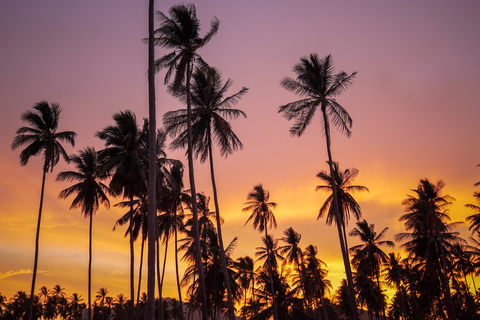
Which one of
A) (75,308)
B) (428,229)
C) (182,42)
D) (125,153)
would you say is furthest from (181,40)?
(75,308)

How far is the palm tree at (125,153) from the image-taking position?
2761 centimetres

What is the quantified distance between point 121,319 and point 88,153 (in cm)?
9037

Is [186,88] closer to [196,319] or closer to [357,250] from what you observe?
[357,250]

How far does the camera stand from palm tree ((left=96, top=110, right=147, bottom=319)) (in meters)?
27.6

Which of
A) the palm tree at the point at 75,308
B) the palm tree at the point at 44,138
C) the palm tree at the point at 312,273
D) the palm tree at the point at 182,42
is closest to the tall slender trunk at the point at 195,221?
the palm tree at the point at 182,42

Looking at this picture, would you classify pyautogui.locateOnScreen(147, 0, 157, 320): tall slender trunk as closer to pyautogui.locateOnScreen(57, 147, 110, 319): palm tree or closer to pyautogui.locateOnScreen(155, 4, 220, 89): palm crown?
pyautogui.locateOnScreen(155, 4, 220, 89): palm crown

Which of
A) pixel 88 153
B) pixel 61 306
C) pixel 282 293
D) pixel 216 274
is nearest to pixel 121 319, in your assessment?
pixel 61 306

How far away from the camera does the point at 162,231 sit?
3956cm

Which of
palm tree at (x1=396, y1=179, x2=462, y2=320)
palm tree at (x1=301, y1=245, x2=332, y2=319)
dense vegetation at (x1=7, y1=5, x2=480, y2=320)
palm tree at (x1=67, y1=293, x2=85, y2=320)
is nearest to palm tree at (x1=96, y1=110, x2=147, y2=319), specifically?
dense vegetation at (x1=7, y1=5, x2=480, y2=320)

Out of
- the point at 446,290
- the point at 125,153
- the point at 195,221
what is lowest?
the point at 446,290

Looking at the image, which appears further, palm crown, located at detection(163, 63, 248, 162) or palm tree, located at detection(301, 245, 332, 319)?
palm tree, located at detection(301, 245, 332, 319)

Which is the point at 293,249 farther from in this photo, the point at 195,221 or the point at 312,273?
the point at 195,221

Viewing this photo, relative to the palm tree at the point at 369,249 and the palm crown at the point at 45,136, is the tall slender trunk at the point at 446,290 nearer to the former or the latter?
the palm tree at the point at 369,249

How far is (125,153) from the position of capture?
28109 millimetres
